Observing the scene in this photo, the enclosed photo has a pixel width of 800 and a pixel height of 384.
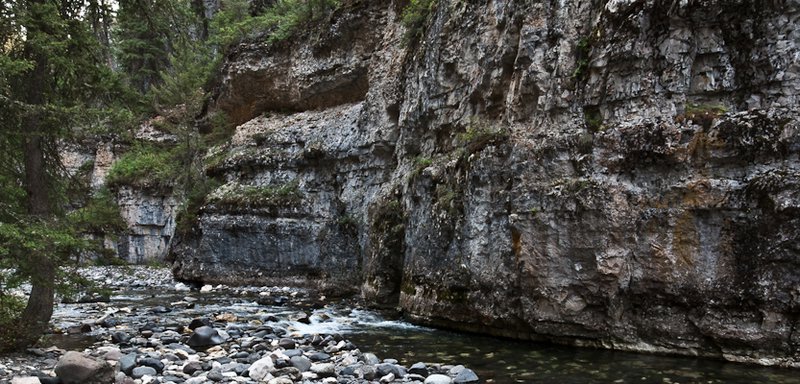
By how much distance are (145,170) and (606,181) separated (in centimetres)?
2666

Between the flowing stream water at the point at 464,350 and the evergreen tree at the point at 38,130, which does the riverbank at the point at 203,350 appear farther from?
the evergreen tree at the point at 38,130

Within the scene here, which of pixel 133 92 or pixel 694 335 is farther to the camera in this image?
pixel 133 92

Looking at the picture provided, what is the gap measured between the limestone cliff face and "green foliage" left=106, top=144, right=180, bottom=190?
17644 millimetres

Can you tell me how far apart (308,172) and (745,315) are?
15853mm

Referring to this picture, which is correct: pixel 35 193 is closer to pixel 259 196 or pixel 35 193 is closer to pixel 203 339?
pixel 203 339

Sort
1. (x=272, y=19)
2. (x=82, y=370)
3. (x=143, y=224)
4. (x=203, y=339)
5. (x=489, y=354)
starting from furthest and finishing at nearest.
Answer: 1. (x=143, y=224)
2. (x=272, y=19)
3. (x=203, y=339)
4. (x=489, y=354)
5. (x=82, y=370)

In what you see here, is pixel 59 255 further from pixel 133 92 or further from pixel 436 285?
pixel 436 285

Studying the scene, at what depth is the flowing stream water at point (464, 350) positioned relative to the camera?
687 cm

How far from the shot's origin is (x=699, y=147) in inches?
318

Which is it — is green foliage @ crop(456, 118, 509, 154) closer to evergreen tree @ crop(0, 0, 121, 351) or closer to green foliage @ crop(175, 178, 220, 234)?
evergreen tree @ crop(0, 0, 121, 351)

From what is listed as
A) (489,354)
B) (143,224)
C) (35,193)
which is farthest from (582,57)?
(143,224)

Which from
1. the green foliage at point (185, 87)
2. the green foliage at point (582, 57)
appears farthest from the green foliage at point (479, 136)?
the green foliage at point (185, 87)

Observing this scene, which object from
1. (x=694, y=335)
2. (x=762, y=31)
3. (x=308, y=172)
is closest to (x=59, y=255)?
(x=694, y=335)

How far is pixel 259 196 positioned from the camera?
2050 centimetres
